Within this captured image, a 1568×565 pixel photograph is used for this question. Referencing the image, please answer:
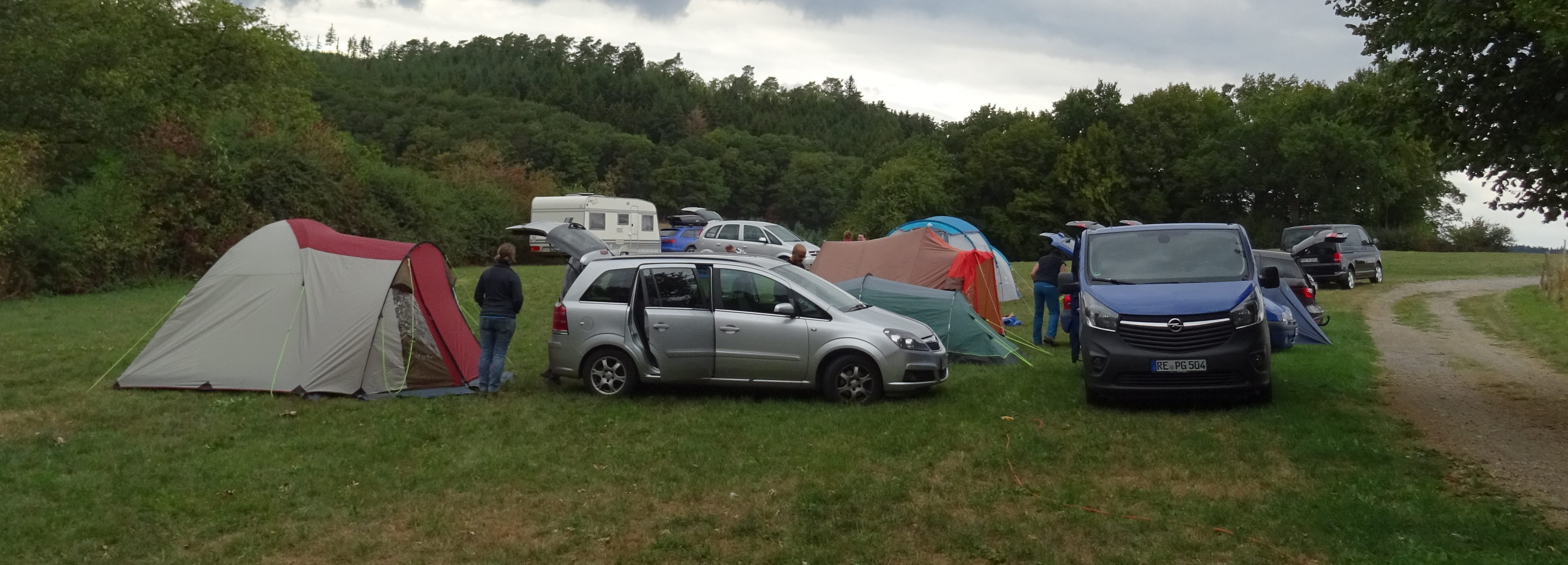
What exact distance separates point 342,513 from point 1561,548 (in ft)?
22.3

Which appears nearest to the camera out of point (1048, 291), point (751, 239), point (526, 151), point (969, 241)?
point (1048, 291)

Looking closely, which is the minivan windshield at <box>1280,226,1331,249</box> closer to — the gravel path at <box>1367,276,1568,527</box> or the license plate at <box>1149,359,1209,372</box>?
the gravel path at <box>1367,276,1568,527</box>

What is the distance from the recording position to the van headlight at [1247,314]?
979 cm

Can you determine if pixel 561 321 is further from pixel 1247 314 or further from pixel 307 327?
pixel 1247 314

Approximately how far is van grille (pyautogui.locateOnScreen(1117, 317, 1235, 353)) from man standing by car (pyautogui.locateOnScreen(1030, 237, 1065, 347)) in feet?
13.8

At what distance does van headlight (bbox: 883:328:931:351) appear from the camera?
10547 mm

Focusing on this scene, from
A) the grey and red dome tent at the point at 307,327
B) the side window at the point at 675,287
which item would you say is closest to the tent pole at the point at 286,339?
the grey and red dome tent at the point at 307,327

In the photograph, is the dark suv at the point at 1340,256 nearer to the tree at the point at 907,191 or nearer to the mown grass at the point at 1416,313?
the mown grass at the point at 1416,313

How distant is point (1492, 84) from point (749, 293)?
6568 mm

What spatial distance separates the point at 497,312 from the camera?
1096 cm

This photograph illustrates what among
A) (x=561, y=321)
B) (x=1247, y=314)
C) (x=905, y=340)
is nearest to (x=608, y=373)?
(x=561, y=321)

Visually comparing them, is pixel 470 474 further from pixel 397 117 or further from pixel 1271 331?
pixel 397 117

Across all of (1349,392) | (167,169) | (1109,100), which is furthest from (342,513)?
(1109,100)

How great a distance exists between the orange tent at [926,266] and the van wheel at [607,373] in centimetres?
557
